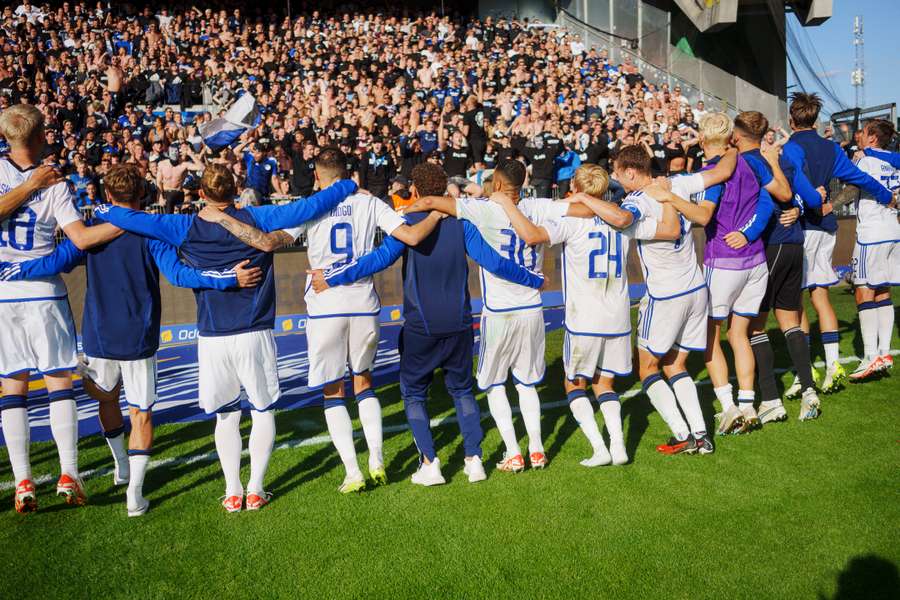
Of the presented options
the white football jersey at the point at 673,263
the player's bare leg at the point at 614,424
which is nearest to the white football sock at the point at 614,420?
the player's bare leg at the point at 614,424

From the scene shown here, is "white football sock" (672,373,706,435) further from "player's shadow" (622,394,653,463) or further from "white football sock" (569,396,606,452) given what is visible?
"white football sock" (569,396,606,452)

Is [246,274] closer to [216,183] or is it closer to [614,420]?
[216,183]

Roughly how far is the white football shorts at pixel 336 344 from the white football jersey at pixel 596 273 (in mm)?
1501

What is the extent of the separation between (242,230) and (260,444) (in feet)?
4.75

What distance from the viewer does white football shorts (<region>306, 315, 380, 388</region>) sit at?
5.11 m

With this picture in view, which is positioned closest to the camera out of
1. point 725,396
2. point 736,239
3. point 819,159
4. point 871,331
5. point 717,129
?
point 717,129

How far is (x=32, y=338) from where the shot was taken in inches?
197

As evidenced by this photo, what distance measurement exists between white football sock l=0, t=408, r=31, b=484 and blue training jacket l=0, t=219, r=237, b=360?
26.5 inches

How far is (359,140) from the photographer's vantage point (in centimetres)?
1628

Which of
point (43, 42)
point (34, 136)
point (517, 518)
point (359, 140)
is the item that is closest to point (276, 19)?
point (43, 42)

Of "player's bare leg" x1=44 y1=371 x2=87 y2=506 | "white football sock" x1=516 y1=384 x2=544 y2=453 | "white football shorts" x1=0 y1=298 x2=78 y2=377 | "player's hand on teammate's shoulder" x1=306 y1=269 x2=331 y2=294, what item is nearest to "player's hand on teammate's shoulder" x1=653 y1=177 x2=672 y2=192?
"white football sock" x1=516 y1=384 x2=544 y2=453

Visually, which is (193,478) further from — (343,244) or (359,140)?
(359,140)

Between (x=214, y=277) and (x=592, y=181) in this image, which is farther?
(x=592, y=181)

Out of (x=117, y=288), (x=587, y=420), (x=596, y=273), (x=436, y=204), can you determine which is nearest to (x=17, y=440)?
(x=117, y=288)
